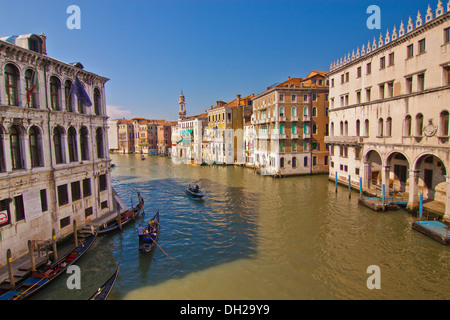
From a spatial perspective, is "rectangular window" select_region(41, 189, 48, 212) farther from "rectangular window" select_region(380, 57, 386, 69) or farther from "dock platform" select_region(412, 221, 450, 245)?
"rectangular window" select_region(380, 57, 386, 69)

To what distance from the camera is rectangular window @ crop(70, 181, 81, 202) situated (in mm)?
14377

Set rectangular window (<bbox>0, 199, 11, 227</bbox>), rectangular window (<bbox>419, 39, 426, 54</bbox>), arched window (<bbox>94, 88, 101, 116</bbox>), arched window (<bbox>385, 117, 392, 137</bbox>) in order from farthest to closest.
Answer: arched window (<bbox>385, 117, 392, 137</bbox>), arched window (<bbox>94, 88, 101, 116</bbox>), rectangular window (<bbox>419, 39, 426, 54</bbox>), rectangular window (<bbox>0, 199, 11, 227</bbox>)

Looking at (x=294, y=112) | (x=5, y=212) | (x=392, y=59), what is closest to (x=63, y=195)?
(x=5, y=212)

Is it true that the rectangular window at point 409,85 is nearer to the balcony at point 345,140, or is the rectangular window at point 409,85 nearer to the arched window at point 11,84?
the balcony at point 345,140

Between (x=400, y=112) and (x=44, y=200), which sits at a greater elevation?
(x=400, y=112)

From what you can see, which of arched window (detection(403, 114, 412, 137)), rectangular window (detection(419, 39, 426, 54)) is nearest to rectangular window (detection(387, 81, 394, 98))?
arched window (detection(403, 114, 412, 137))

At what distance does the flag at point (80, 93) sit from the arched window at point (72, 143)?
62.3 inches

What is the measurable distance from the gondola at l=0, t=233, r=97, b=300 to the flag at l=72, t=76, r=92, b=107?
7507 mm

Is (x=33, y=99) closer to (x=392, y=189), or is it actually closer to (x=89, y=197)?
(x=89, y=197)

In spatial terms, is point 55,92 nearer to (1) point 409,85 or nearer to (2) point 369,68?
(1) point 409,85

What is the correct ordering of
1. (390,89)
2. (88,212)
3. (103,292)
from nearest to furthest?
(103,292)
(88,212)
(390,89)

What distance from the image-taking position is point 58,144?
13.7 metres

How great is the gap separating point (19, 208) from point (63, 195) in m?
2.50

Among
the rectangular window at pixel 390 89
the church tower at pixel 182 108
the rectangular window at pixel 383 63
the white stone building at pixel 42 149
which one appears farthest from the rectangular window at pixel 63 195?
the church tower at pixel 182 108
